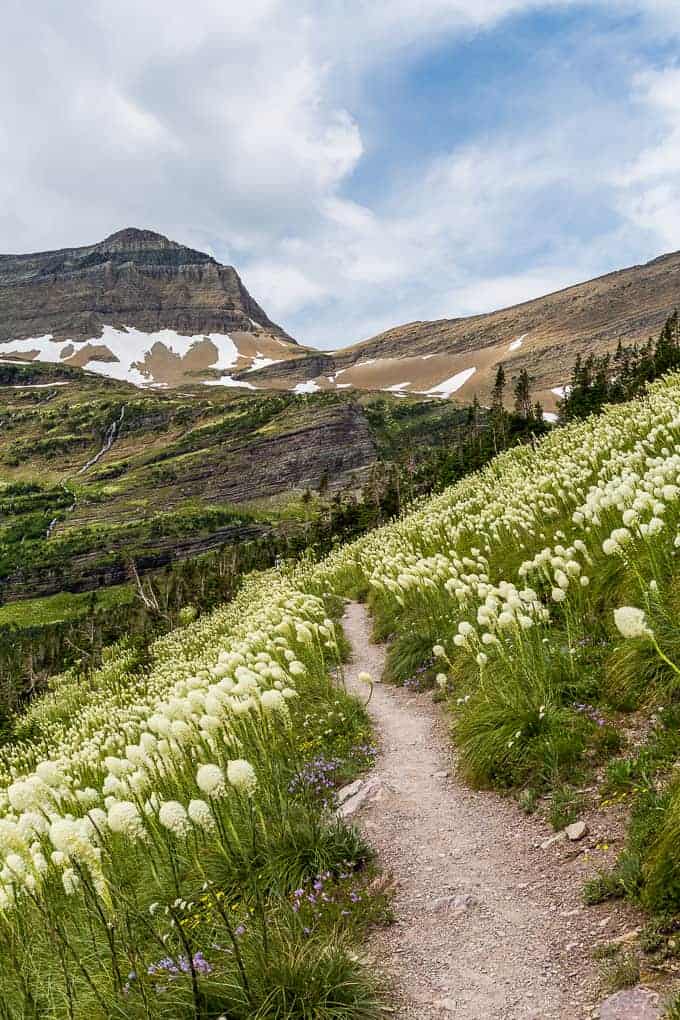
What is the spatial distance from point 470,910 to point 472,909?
0.02m

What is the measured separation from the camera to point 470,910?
4684 mm

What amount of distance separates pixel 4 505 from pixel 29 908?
185m

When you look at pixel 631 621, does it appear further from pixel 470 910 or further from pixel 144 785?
pixel 144 785

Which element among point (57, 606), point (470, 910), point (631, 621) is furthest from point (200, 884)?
point (57, 606)

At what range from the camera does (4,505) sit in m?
166

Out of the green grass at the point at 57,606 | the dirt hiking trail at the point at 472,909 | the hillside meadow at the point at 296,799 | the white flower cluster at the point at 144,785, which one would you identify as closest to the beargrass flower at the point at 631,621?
the hillside meadow at the point at 296,799

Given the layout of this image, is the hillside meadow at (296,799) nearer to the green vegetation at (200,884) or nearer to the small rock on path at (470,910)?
the green vegetation at (200,884)

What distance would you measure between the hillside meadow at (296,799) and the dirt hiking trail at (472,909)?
271 millimetres

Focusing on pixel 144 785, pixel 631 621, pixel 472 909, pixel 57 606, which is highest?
pixel 631 621

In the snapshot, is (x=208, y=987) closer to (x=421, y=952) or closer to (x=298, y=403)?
(x=421, y=952)

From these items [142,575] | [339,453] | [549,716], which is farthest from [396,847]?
[339,453]

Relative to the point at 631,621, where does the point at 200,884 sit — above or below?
below

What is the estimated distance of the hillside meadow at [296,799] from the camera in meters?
3.70

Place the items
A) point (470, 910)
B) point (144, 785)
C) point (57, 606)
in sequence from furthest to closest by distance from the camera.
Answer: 1. point (57, 606)
2. point (144, 785)
3. point (470, 910)
